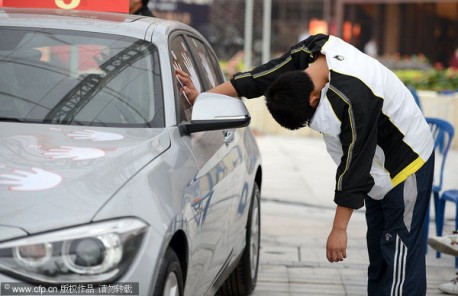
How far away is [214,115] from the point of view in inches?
168

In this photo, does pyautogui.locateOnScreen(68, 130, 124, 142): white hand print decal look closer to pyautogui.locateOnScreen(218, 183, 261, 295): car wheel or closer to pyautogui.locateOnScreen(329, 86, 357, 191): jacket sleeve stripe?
pyautogui.locateOnScreen(329, 86, 357, 191): jacket sleeve stripe

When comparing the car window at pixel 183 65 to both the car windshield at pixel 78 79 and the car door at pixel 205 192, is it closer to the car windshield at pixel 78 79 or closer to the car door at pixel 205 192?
the car door at pixel 205 192

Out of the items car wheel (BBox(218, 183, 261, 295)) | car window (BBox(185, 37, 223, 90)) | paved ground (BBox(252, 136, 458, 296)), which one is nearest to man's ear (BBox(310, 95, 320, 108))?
car window (BBox(185, 37, 223, 90))

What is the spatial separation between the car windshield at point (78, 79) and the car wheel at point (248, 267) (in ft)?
5.02

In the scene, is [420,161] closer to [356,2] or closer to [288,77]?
[288,77]

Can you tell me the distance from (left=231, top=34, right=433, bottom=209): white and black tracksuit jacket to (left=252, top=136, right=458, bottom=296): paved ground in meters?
1.78

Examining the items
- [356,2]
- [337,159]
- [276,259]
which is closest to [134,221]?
[337,159]

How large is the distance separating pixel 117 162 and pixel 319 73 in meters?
1.06

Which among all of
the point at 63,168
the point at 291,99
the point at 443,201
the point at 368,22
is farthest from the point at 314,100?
the point at 368,22

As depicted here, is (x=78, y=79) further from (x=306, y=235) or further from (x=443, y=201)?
(x=306, y=235)

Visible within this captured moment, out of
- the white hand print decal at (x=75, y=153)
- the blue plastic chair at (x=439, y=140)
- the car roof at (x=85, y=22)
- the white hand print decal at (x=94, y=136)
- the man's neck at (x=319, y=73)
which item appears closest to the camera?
the white hand print decal at (x=75, y=153)

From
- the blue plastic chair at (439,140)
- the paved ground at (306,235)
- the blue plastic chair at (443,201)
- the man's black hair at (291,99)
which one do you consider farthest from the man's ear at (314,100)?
the blue plastic chair at (439,140)

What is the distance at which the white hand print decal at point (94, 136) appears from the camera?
3943 millimetres

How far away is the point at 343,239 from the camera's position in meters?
4.32
